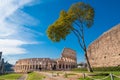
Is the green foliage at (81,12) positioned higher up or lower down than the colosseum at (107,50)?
higher up

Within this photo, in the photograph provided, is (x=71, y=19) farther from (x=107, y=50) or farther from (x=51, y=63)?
(x=51, y=63)

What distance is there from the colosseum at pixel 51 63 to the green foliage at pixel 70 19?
177 feet

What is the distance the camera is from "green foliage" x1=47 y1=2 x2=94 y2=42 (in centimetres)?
3091

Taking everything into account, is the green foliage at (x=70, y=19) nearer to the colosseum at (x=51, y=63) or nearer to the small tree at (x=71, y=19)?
the small tree at (x=71, y=19)

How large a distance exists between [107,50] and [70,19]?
8.90 metres

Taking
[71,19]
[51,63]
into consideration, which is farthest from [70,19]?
[51,63]

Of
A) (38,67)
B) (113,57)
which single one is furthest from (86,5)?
(38,67)

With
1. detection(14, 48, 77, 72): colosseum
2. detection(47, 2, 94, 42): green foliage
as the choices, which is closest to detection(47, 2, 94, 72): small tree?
detection(47, 2, 94, 42): green foliage

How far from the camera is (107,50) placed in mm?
34438

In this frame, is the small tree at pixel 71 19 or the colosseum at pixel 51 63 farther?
the colosseum at pixel 51 63

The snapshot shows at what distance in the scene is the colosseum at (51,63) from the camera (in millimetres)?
93994

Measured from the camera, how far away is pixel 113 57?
3291cm

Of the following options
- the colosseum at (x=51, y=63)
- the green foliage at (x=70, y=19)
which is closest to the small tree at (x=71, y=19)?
the green foliage at (x=70, y=19)

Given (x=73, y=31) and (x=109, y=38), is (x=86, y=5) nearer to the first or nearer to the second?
(x=73, y=31)
